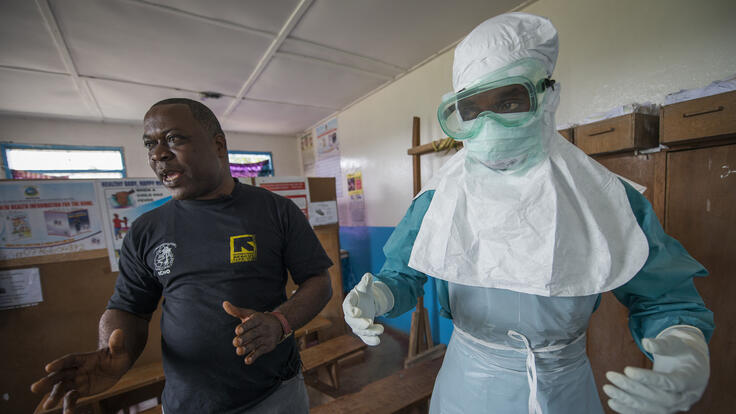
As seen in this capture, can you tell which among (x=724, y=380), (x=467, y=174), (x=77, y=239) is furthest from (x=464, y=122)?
(x=77, y=239)

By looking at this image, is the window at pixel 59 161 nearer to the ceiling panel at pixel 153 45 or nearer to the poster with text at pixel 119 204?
the ceiling panel at pixel 153 45

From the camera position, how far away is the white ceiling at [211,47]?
156 cm

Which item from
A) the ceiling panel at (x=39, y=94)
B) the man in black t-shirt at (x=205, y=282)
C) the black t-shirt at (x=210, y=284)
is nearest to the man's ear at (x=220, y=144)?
the man in black t-shirt at (x=205, y=282)

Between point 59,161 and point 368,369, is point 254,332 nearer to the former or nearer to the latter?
point 368,369

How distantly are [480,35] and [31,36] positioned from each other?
104 inches

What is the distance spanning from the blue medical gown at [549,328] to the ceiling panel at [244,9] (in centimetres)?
179

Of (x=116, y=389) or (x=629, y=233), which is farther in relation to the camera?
(x=116, y=389)

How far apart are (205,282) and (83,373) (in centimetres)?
36

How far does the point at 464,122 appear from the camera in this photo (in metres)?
0.83

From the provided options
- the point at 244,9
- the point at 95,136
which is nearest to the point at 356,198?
the point at 244,9

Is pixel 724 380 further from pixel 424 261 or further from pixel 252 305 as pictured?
pixel 252 305

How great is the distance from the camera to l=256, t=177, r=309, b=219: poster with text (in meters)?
2.26

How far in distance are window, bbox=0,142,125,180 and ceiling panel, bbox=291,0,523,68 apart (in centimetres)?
344

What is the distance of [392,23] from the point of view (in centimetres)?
179
